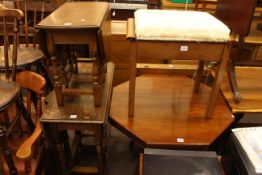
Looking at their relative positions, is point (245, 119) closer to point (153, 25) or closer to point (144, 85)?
point (144, 85)

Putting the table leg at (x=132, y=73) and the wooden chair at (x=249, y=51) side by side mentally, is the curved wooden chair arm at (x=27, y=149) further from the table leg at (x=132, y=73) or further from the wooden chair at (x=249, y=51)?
the wooden chair at (x=249, y=51)

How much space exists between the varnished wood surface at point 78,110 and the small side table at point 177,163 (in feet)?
1.03

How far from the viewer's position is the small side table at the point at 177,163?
3.57 ft

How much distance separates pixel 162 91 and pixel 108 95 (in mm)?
511

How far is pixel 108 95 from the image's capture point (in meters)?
1.43

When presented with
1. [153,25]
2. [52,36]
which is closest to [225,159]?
[153,25]

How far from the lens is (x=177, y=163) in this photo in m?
1.13

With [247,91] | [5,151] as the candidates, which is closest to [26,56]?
[5,151]

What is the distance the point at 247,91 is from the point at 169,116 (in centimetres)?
65

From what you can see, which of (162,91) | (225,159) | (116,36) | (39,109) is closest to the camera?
(39,109)

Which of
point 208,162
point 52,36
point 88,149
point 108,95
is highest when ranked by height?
point 52,36

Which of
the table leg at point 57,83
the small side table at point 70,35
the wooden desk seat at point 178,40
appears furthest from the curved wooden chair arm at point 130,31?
the table leg at point 57,83

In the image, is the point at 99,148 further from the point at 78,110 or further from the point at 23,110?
the point at 23,110

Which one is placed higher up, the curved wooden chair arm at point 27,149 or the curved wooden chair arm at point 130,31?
the curved wooden chair arm at point 130,31
